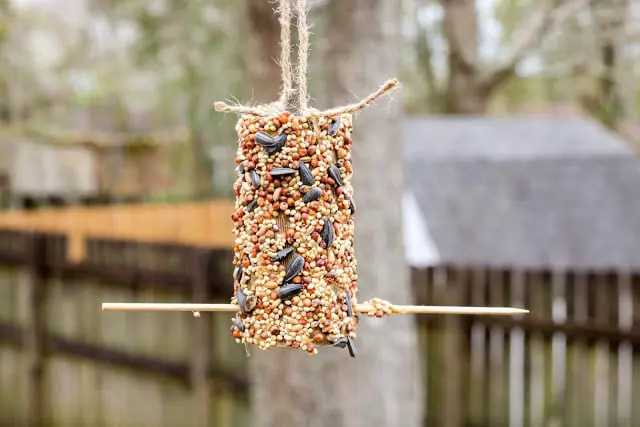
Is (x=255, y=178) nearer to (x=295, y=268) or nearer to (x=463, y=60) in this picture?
(x=295, y=268)

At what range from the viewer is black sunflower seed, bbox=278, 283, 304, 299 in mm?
1313

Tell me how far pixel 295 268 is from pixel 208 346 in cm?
278

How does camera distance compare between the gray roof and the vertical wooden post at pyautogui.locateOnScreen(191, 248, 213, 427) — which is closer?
the vertical wooden post at pyautogui.locateOnScreen(191, 248, 213, 427)

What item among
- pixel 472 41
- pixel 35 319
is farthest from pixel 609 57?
pixel 35 319

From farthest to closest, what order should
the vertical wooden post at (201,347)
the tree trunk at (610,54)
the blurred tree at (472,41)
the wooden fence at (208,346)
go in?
the blurred tree at (472,41), the tree trunk at (610,54), the vertical wooden post at (201,347), the wooden fence at (208,346)

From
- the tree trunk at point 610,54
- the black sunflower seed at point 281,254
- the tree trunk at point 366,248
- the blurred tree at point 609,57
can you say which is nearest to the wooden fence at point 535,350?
the tree trunk at point 366,248

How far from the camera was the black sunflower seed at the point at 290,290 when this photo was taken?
131 cm

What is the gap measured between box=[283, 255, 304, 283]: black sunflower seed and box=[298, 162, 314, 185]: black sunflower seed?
13cm

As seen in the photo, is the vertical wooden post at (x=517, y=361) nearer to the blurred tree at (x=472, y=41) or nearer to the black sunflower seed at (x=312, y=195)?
the black sunflower seed at (x=312, y=195)

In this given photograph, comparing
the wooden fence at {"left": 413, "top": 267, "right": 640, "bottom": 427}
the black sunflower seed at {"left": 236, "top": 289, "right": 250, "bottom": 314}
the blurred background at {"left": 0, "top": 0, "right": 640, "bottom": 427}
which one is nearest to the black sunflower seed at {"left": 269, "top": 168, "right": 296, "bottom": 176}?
the black sunflower seed at {"left": 236, "top": 289, "right": 250, "bottom": 314}

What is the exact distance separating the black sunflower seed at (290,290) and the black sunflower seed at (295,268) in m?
0.01

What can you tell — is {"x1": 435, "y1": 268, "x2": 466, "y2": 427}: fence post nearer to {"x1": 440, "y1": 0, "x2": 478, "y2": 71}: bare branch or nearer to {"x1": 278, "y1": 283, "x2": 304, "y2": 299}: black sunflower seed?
{"x1": 278, "y1": 283, "x2": 304, "y2": 299}: black sunflower seed

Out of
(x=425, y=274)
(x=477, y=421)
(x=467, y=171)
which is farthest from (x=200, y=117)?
(x=477, y=421)

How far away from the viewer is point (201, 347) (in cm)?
399
